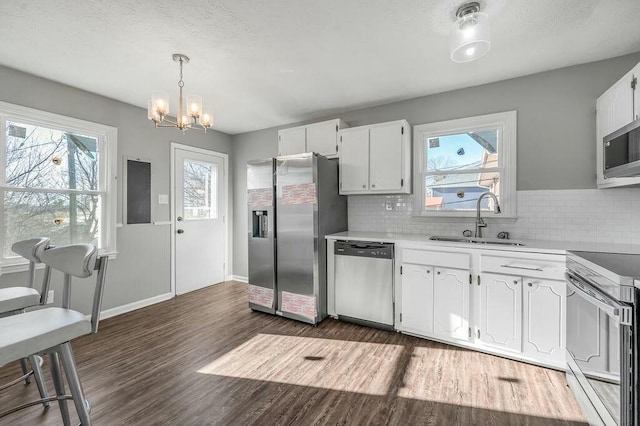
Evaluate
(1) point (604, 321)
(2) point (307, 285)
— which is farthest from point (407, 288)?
(1) point (604, 321)

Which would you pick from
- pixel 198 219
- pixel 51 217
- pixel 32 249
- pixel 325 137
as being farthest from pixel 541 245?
pixel 51 217

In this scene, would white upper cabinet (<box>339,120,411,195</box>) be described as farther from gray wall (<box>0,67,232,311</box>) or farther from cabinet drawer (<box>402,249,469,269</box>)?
gray wall (<box>0,67,232,311</box>)

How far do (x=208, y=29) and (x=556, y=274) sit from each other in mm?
3163

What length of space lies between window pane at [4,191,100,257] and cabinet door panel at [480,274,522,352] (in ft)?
13.4

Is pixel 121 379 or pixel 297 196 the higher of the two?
pixel 297 196

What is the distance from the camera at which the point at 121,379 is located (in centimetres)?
209

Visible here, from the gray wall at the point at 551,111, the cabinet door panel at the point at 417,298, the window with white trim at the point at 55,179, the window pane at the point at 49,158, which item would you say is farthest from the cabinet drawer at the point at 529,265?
the window pane at the point at 49,158

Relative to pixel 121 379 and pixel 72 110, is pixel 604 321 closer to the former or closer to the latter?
pixel 121 379

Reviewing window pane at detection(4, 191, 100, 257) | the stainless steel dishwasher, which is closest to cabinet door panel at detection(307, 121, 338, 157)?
the stainless steel dishwasher

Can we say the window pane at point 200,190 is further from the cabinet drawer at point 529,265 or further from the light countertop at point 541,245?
the cabinet drawer at point 529,265

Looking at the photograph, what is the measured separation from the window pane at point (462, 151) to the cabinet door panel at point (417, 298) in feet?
4.04

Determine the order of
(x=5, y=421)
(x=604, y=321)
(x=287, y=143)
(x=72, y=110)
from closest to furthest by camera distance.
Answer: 1. (x=604, y=321)
2. (x=5, y=421)
3. (x=72, y=110)
4. (x=287, y=143)

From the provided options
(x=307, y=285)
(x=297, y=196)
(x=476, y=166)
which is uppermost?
(x=476, y=166)

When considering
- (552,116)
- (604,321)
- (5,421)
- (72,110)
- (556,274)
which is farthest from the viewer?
(72,110)
